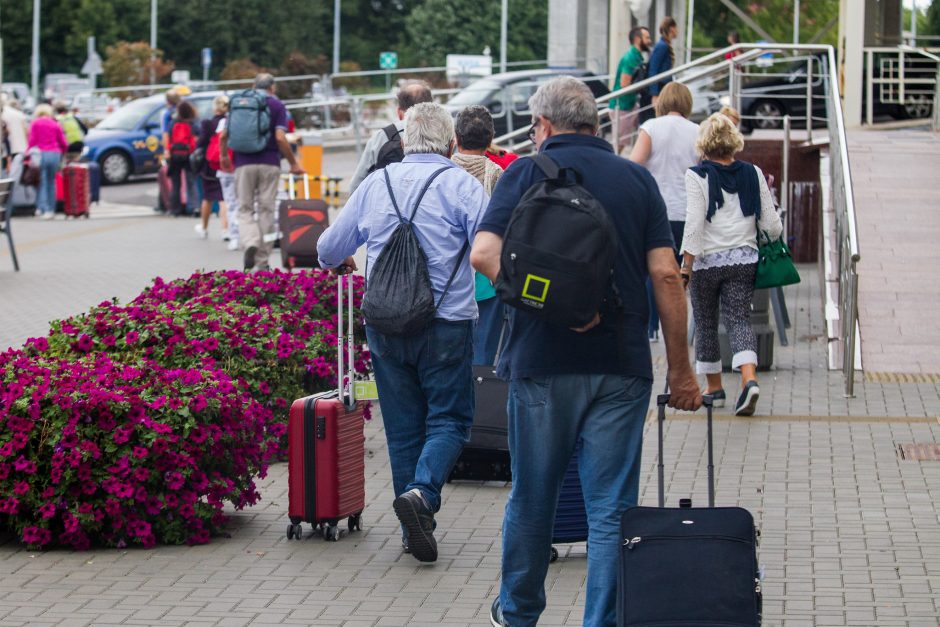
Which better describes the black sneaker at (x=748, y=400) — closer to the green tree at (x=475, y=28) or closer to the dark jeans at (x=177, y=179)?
the dark jeans at (x=177, y=179)

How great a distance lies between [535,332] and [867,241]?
936cm

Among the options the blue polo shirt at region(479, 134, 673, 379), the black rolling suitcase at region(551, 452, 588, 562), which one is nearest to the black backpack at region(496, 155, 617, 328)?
the blue polo shirt at region(479, 134, 673, 379)

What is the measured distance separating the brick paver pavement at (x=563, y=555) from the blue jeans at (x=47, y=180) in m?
16.0

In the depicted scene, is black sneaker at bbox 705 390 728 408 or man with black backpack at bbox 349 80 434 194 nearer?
man with black backpack at bbox 349 80 434 194

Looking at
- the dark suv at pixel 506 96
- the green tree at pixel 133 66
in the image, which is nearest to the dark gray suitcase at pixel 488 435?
the dark suv at pixel 506 96

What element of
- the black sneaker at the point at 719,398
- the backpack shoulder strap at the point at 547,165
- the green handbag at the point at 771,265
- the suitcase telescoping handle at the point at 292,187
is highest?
the backpack shoulder strap at the point at 547,165

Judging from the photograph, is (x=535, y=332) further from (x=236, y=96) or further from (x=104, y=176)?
(x=104, y=176)

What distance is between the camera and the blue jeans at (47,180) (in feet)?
77.9

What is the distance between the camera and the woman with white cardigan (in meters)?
8.85

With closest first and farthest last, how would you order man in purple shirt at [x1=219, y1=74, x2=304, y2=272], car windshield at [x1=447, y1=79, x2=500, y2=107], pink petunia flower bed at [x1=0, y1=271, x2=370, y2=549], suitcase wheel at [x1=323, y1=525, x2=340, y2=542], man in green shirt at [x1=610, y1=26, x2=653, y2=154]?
pink petunia flower bed at [x1=0, y1=271, x2=370, y2=549], suitcase wheel at [x1=323, y1=525, x2=340, y2=542], man in purple shirt at [x1=219, y1=74, x2=304, y2=272], man in green shirt at [x1=610, y1=26, x2=653, y2=154], car windshield at [x1=447, y1=79, x2=500, y2=107]

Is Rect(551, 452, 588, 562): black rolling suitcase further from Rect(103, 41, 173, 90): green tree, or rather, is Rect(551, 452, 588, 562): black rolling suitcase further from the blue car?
Rect(103, 41, 173, 90): green tree

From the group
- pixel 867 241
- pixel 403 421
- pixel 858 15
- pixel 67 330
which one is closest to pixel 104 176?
pixel 858 15

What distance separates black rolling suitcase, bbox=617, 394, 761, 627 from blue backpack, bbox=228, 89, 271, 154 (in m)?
10.7

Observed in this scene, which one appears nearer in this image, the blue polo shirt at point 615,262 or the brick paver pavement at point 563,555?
the blue polo shirt at point 615,262
